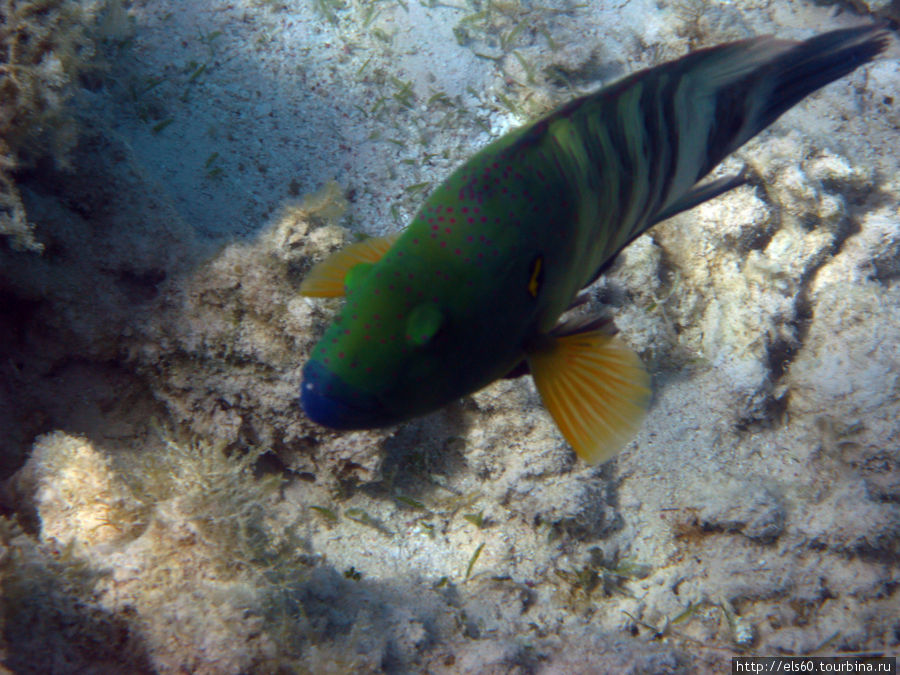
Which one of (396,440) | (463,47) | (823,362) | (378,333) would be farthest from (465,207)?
(463,47)

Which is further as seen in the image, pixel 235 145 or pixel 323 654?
pixel 235 145

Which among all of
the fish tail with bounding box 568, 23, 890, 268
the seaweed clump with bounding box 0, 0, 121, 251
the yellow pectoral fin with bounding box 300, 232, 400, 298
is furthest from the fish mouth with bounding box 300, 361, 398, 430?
the seaweed clump with bounding box 0, 0, 121, 251

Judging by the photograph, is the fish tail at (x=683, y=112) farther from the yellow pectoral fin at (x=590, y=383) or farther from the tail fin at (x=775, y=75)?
the yellow pectoral fin at (x=590, y=383)

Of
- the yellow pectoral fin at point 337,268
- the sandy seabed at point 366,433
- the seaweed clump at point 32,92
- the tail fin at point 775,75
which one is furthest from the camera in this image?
the seaweed clump at point 32,92

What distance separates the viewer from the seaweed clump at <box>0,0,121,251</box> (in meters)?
2.64

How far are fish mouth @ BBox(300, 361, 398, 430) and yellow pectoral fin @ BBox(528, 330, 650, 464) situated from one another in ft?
2.24

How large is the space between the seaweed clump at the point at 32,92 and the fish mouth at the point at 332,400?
2357 millimetres

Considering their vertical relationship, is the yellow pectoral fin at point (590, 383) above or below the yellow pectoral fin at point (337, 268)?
below

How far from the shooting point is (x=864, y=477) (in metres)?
3.42

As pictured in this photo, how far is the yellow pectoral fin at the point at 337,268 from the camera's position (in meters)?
1.86

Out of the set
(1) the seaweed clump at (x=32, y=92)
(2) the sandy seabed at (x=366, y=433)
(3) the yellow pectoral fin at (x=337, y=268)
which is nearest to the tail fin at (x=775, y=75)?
(3) the yellow pectoral fin at (x=337, y=268)

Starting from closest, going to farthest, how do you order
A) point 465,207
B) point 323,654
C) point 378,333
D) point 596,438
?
point 378,333, point 465,207, point 596,438, point 323,654

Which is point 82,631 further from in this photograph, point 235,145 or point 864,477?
point 864,477

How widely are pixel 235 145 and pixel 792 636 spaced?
5.38 metres
